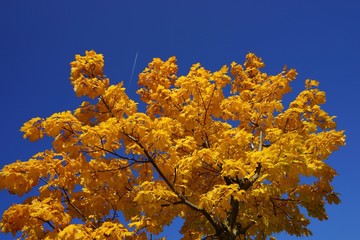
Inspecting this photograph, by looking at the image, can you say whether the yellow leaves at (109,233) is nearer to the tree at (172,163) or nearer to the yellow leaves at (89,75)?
the tree at (172,163)

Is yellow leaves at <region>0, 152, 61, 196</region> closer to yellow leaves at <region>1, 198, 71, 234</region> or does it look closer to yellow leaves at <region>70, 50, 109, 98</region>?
yellow leaves at <region>1, 198, 71, 234</region>

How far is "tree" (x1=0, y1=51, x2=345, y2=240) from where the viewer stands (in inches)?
288

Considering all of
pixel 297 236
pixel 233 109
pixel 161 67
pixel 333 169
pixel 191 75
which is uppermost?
pixel 161 67

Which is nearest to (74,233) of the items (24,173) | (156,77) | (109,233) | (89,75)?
(109,233)

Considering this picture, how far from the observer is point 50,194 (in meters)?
7.80

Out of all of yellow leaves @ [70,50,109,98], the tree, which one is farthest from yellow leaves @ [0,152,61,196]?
yellow leaves @ [70,50,109,98]

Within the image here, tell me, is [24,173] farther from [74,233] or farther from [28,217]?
[74,233]

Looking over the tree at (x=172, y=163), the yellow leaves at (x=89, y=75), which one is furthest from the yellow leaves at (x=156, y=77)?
the yellow leaves at (x=89, y=75)

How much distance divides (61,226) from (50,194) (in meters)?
0.96

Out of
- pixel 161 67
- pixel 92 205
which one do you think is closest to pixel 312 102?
pixel 161 67

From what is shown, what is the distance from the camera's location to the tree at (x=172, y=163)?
288 inches

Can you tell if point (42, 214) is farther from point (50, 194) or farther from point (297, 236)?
point (297, 236)

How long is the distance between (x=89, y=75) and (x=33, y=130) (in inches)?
77.3

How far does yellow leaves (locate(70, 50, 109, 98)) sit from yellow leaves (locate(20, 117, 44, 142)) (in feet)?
3.92
